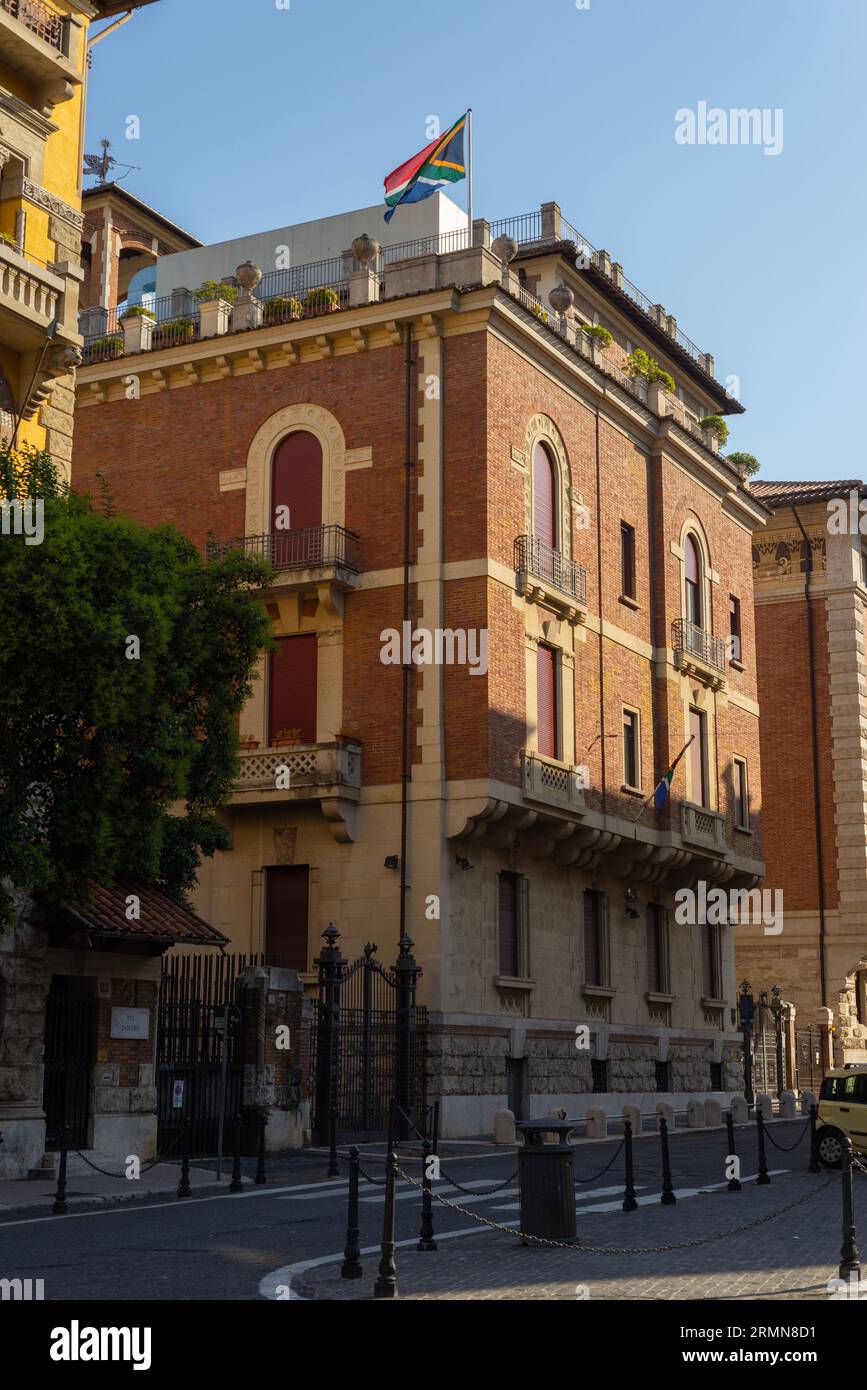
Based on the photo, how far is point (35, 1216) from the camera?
17906 millimetres

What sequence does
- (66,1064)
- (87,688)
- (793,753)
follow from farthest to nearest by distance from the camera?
(793,753), (66,1064), (87,688)

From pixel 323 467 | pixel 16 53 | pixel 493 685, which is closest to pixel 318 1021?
pixel 493 685

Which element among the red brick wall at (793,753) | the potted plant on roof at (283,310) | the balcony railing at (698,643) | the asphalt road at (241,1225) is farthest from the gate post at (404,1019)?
the red brick wall at (793,753)

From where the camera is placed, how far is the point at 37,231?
2425 cm

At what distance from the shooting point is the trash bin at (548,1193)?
47.0ft

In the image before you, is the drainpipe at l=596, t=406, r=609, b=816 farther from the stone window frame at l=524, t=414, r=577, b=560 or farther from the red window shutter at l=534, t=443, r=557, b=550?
the red window shutter at l=534, t=443, r=557, b=550

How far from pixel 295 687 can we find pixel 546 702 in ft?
17.6

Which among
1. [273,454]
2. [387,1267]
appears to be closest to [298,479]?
[273,454]

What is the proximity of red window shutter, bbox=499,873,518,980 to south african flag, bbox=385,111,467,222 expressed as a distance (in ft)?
45.4

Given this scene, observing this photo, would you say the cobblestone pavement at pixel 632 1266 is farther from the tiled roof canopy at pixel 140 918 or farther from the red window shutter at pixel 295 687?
the red window shutter at pixel 295 687

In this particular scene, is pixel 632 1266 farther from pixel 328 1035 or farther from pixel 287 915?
pixel 287 915

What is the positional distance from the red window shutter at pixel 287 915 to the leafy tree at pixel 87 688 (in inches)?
385

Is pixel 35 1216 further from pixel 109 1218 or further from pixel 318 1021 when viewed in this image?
pixel 318 1021

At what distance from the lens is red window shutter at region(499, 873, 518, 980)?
33.3m
